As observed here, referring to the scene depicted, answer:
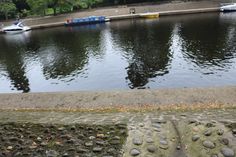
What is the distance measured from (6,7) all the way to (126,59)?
50.7 metres

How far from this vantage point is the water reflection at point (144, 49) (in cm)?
3194

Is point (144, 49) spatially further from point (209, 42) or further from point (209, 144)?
point (209, 144)

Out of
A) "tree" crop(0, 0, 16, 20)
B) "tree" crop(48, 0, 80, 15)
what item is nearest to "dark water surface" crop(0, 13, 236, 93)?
"tree" crop(48, 0, 80, 15)

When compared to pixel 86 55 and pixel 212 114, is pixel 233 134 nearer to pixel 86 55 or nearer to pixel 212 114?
pixel 212 114

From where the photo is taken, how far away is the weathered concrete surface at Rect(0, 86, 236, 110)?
20.5m

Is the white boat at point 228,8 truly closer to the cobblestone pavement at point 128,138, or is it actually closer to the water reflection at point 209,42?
the water reflection at point 209,42

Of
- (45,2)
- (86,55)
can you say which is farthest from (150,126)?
(45,2)

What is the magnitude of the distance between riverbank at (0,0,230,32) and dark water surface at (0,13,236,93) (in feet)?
47.6

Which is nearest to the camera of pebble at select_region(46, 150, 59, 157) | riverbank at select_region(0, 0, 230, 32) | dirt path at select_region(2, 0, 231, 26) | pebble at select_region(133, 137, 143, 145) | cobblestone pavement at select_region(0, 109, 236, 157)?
cobblestone pavement at select_region(0, 109, 236, 157)

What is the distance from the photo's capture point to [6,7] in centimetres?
7781

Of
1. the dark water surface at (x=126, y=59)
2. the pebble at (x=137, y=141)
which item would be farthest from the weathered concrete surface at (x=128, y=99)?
the pebble at (x=137, y=141)

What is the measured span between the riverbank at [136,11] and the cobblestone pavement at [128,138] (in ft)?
213

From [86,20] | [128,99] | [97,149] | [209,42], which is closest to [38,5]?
[86,20]

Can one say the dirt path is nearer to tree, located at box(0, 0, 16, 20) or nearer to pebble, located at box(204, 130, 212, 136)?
tree, located at box(0, 0, 16, 20)
